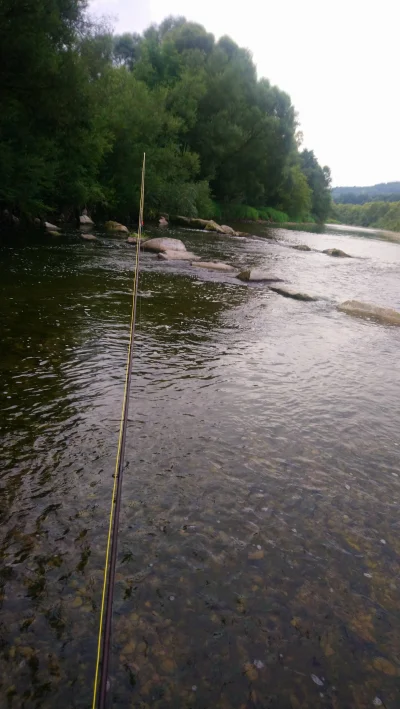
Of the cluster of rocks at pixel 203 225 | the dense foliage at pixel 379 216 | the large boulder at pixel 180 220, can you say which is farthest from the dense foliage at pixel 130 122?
the dense foliage at pixel 379 216

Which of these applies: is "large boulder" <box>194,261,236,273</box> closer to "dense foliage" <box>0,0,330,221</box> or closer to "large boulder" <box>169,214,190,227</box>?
"dense foliage" <box>0,0,330,221</box>

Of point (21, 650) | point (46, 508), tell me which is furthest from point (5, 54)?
point (21, 650)

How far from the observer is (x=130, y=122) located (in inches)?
1232

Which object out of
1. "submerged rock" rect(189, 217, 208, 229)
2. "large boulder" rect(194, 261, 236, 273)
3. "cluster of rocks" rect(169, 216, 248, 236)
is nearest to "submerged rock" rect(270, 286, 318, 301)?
"large boulder" rect(194, 261, 236, 273)

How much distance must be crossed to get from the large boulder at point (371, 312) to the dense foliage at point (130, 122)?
46.9 ft

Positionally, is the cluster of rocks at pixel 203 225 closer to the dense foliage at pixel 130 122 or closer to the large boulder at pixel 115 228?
the dense foliage at pixel 130 122

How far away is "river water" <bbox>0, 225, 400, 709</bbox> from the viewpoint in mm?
2629

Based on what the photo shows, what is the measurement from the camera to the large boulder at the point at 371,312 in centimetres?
1205

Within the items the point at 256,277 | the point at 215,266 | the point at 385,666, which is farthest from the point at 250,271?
the point at 385,666

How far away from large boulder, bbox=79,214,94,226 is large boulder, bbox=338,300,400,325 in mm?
21931

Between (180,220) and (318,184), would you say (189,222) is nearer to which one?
(180,220)

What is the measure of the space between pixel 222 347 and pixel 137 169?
27231mm

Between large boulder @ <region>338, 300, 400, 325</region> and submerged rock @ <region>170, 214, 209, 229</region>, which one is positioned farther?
submerged rock @ <region>170, 214, 209, 229</region>

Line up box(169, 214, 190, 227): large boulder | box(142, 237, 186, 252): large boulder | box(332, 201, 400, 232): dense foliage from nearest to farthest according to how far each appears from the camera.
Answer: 1. box(142, 237, 186, 252): large boulder
2. box(169, 214, 190, 227): large boulder
3. box(332, 201, 400, 232): dense foliage
